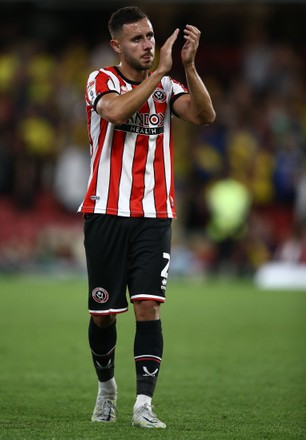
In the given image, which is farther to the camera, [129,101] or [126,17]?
[126,17]

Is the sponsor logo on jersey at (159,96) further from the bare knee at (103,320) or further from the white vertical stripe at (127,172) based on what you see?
the bare knee at (103,320)

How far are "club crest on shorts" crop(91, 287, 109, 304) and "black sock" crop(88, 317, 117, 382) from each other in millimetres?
217

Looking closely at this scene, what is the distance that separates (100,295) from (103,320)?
17 centimetres

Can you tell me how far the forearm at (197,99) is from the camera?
551 cm

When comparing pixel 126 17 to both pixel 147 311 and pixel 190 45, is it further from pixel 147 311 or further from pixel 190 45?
pixel 147 311

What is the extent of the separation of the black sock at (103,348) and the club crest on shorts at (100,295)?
217 millimetres

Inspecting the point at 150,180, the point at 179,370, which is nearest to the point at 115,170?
the point at 150,180

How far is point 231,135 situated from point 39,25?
4.49 metres

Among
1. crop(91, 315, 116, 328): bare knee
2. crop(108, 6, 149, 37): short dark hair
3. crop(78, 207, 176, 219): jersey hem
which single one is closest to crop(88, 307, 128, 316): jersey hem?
crop(91, 315, 116, 328): bare knee

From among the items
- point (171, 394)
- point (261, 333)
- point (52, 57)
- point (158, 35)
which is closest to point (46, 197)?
point (52, 57)

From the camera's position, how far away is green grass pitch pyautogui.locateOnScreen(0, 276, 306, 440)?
534cm

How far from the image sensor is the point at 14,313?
1152 centimetres

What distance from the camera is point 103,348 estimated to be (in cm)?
579

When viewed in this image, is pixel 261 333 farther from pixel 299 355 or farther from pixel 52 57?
pixel 52 57
